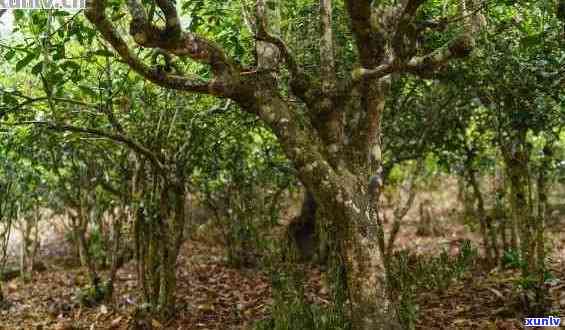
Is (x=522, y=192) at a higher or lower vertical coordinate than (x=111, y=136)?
lower

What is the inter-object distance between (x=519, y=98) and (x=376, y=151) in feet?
4.88

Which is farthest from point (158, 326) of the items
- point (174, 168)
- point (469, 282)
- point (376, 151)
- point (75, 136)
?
point (469, 282)

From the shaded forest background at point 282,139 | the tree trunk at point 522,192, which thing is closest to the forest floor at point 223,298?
the shaded forest background at point 282,139

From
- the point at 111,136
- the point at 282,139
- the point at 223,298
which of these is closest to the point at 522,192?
the point at 282,139

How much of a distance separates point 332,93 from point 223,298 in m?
4.27

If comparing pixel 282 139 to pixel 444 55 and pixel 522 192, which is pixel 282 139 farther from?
pixel 522 192

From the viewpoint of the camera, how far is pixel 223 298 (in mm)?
7492

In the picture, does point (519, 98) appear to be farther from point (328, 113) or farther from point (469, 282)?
point (469, 282)

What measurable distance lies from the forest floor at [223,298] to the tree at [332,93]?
180 cm

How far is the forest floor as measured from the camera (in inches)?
219

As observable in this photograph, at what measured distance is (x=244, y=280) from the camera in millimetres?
8625

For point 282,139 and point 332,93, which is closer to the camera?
point 282,139

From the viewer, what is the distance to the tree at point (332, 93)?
3.70 meters

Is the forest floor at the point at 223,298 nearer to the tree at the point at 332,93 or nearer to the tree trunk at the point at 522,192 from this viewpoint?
the tree trunk at the point at 522,192
